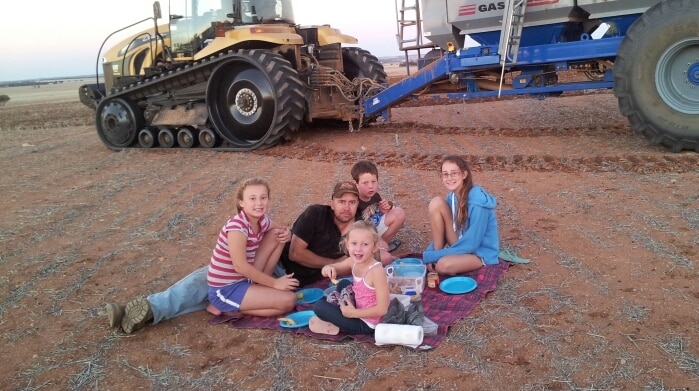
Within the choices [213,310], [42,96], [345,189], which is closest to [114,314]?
[213,310]

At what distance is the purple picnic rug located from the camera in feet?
10.3

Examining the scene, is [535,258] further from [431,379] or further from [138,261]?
[138,261]

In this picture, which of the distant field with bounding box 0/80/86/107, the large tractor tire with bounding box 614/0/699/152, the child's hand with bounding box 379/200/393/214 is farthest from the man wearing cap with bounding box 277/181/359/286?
the distant field with bounding box 0/80/86/107

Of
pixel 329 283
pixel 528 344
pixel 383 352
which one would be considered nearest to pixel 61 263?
pixel 329 283

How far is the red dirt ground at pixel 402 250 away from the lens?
2.83m

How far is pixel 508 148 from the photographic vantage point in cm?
772

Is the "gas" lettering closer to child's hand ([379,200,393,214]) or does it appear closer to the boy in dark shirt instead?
the boy in dark shirt

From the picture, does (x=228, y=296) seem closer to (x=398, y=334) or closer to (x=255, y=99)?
(x=398, y=334)

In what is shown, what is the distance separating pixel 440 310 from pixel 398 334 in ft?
1.59

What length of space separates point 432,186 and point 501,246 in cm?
191

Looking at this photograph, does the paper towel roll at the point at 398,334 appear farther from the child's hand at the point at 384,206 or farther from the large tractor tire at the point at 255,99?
the large tractor tire at the point at 255,99

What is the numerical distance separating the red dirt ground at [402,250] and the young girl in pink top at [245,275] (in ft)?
0.69

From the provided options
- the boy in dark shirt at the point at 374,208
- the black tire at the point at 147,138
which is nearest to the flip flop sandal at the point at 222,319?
the boy in dark shirt at the point at 374,208

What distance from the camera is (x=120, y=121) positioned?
10211mm
